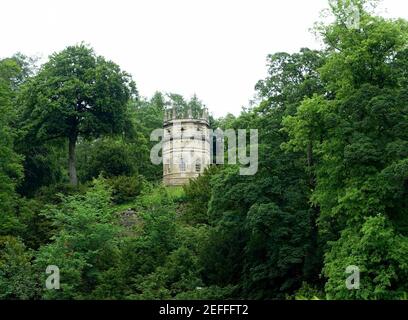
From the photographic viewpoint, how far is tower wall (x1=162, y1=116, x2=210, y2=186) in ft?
150

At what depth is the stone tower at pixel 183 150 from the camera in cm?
4559

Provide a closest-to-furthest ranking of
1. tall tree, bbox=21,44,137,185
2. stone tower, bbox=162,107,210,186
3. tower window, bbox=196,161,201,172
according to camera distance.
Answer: tall tree, bbox=21,44,137,185
stone tower, bbox=162,107,210,186
tower window, bbox=196,161,201,172

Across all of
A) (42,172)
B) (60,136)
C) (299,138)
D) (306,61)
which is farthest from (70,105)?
(299,138)

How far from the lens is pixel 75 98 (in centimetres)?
4106

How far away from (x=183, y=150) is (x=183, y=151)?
0.07 m

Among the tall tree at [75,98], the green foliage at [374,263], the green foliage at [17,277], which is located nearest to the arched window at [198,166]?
the tall tree at [75,98]

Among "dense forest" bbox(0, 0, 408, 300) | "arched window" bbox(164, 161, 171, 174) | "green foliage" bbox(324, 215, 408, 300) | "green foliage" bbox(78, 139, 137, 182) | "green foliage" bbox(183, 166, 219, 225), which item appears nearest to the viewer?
"green foliage" bbox(324, 215, 408, 300)

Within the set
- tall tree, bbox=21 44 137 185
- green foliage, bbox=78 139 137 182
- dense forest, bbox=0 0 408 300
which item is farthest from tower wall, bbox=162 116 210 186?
dense forest, bbox=0 0 408 300

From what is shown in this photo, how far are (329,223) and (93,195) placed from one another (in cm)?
1004

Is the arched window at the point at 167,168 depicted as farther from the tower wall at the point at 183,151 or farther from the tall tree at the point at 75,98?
the tall tree at the point at 75,98

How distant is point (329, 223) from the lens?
903 inches

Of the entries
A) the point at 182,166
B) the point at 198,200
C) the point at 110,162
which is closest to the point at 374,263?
the point at 198,200

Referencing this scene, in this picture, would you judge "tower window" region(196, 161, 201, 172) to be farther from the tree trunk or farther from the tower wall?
the tree trunk
